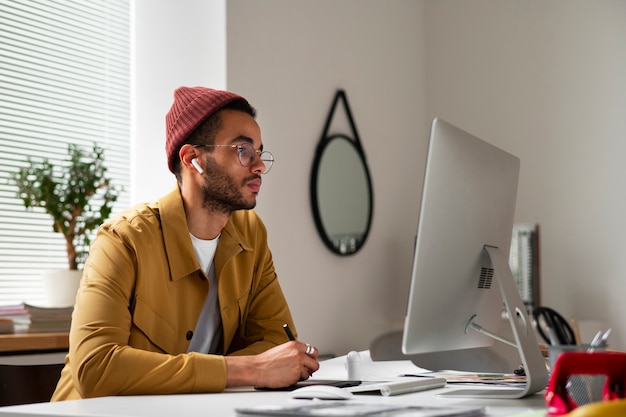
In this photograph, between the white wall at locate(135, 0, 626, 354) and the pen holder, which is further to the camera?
the white wall at locate(135, 0, 626, 354)

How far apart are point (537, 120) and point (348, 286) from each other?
4.65 feet

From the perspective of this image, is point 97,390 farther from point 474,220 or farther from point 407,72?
point 407,72

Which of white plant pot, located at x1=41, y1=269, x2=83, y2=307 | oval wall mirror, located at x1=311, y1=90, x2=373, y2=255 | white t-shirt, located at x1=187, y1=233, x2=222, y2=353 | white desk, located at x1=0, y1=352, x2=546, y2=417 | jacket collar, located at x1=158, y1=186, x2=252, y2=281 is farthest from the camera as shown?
oval wall mirror, located at x1=311, y1=90, x2=373, y2=255

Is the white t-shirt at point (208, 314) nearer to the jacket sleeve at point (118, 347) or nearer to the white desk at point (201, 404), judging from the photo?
the jacket sleeve at point (118, 347)

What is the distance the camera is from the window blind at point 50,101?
9.84ft

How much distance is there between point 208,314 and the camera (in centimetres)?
210

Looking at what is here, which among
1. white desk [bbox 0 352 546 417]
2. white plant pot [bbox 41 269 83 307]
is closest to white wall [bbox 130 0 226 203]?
white plant pot [bbox 41 269 83 307]

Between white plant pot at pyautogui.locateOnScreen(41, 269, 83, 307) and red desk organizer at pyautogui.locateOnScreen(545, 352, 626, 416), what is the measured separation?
1.97m

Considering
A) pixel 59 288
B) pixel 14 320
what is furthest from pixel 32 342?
pixel 59 288

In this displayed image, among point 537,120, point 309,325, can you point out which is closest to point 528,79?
point 537,120

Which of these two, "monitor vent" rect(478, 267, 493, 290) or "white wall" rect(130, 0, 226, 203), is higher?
"white wall" rect(130, 0, 226, 203)

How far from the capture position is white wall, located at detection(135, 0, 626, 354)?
335cm

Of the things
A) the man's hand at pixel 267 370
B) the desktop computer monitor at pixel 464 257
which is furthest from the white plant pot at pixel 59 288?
the desktop computer monitor at pixel 464 257

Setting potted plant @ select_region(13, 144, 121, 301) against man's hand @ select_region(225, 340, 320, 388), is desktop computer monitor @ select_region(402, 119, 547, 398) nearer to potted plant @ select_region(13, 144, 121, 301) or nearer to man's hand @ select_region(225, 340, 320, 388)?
man's hand @ select_region(225, 340, 320, 388)
